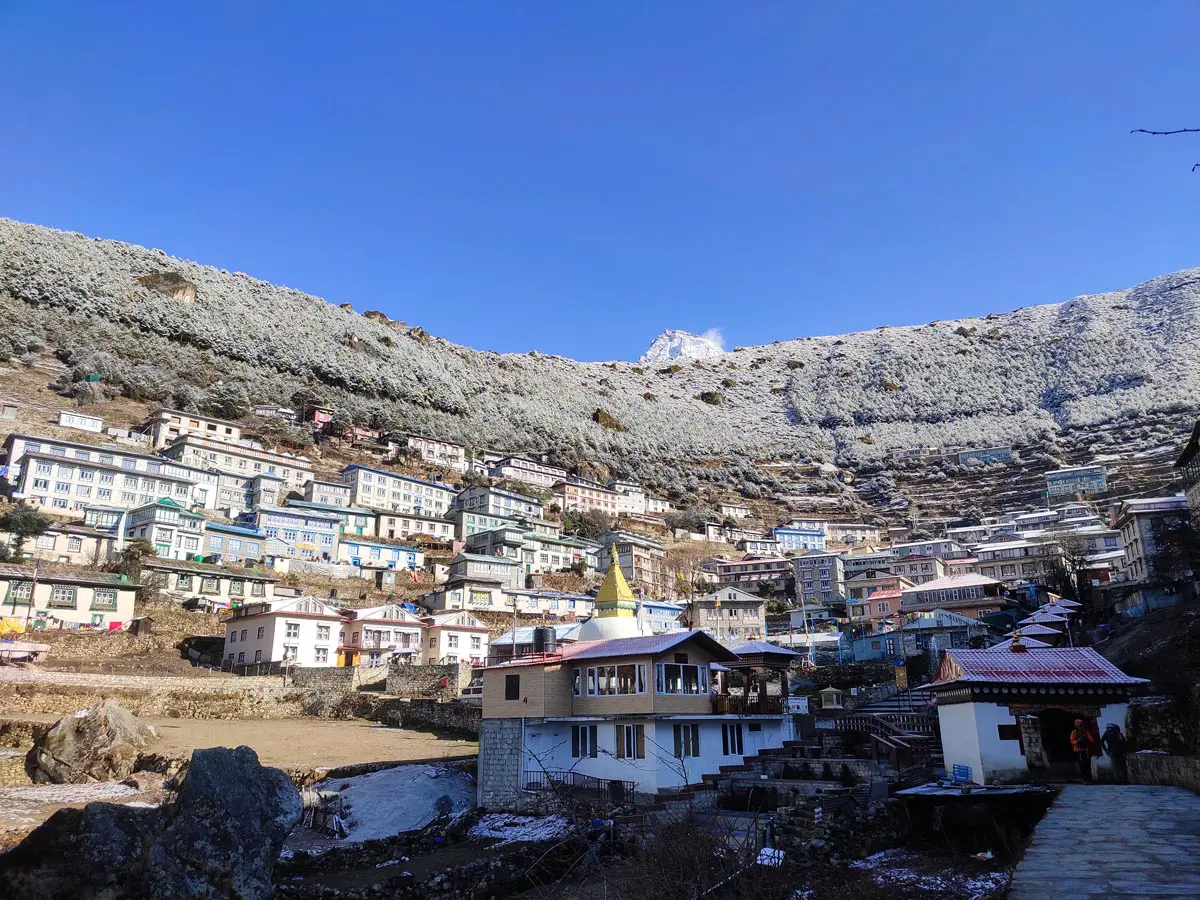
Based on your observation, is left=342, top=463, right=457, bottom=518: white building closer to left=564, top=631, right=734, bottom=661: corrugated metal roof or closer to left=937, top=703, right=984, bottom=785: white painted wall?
left=564, top=631, right=734, bottom=661: corrugated metal roof

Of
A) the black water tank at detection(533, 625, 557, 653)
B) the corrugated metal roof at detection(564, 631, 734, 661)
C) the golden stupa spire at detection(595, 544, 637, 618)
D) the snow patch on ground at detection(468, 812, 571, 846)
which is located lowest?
the snow patch on ground at detection(468, 812, 571, 846)

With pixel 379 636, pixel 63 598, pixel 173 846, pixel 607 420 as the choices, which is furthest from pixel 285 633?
pixel 607 420

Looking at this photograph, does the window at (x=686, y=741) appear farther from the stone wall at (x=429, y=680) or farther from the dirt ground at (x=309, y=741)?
the stone wall at (x=429, y=680)

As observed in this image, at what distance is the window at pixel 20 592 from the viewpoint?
4350 centimetres

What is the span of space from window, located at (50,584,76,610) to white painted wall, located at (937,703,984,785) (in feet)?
153

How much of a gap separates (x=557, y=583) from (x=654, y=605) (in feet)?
38.7

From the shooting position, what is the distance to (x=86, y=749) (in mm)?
26000

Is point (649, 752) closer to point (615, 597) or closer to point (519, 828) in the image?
point (519, 828)

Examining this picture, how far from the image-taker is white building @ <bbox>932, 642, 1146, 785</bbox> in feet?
58.5

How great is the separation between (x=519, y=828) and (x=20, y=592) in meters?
37.8

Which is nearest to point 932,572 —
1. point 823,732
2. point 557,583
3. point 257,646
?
point 557,583

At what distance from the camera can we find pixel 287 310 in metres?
156

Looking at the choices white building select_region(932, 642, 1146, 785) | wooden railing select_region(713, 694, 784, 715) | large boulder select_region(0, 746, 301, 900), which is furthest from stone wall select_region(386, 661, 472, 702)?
white building select_region(932, 642, 1146, 785)

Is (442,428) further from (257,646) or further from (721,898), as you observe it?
→ (721,898)
